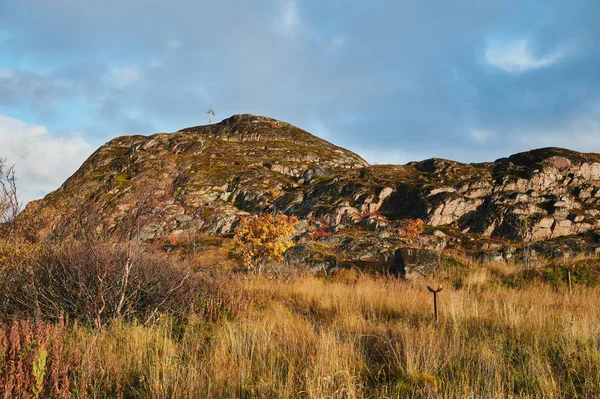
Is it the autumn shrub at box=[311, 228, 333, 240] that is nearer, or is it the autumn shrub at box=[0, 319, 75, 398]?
the autumn shrub at box=[0, 319, 75, 398]

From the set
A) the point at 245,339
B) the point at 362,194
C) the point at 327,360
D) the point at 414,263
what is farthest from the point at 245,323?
the point at 362,194

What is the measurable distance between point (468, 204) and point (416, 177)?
1754 cm

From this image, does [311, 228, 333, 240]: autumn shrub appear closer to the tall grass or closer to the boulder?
the boulder

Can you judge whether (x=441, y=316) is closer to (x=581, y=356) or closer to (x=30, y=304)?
(x=581, y=356)

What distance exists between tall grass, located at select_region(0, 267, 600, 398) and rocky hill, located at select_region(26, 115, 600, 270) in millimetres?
6091

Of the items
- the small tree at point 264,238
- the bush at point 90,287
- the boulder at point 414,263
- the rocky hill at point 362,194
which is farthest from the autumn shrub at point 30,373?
the small tree at point 264,238

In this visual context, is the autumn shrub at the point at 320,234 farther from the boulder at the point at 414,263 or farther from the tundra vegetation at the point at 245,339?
the tundra vegetation at the point at 245,339

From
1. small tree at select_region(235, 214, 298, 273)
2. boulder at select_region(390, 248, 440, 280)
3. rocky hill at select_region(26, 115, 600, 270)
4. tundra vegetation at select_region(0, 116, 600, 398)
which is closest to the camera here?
tundra vegetation at select_region(0, 116, 600, 398)

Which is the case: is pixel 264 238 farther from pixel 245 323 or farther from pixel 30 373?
pixel 30 373

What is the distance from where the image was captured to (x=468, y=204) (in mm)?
48062

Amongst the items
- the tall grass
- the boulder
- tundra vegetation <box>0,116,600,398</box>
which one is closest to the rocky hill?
the boulder

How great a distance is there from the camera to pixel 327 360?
12.0 ft

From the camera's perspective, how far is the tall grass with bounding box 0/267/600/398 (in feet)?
10.6

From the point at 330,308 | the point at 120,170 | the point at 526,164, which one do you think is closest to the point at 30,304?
the point at 330,308
